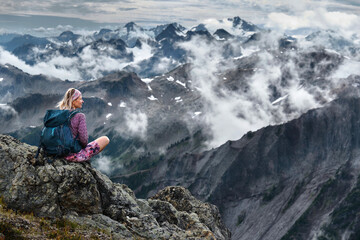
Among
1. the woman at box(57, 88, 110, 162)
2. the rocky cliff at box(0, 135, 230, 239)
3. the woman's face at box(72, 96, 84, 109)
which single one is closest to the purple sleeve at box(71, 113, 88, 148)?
the woman at box(57, 88, 110, 162)

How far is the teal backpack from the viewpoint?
58.4 feet

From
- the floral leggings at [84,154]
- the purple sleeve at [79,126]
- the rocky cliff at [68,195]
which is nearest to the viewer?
the rocky cliff at [68,195]

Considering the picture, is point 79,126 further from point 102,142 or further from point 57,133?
point 102,142

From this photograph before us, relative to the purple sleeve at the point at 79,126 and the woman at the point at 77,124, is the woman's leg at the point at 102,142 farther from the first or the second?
the purple sleeve at the point at 79,126

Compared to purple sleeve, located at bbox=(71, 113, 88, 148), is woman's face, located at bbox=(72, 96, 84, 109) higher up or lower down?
higher up

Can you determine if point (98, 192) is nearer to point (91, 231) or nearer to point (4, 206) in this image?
point (91, 231)

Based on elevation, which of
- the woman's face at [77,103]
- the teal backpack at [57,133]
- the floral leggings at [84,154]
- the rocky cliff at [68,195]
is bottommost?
the rocky cliff at [68,195]

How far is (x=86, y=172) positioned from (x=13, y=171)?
13.1 feet

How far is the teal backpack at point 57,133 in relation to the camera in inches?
701

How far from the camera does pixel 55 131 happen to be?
17828mm

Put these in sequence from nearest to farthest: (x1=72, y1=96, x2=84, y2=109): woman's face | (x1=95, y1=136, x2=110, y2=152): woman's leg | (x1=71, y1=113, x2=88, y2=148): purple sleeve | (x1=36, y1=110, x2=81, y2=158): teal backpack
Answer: (x1=36, y1=110, x2=81, y2=158): teal backpack → (x1=71, y1=113, x2=88, y2=148): purple sleeve → (x1=72, y1=96, x2=84, y2=109): woman's face → (x1=95, y1=136, x2=110, y2=152): woman's leg

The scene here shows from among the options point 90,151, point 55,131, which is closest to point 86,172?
point 90,151

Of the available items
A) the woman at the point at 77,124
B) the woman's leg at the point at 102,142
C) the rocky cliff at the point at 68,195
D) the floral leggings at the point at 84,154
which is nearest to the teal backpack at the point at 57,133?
the woman at the point at 77,124

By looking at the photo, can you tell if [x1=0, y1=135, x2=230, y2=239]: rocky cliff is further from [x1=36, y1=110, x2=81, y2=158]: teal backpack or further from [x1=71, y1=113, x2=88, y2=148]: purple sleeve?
[x1=71, y1=113, x2=88, y2=148]: purple sleeve
